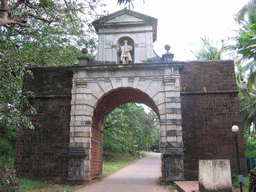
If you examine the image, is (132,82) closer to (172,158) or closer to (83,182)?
(172,158)

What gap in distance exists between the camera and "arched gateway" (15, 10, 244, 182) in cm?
1007

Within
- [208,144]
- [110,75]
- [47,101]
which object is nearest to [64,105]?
[47,101]

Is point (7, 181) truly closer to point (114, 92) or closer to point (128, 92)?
point (114, 92)

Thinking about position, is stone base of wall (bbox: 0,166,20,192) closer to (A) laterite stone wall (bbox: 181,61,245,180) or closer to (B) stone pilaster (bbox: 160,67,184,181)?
(B) stone pilaster (bbox: 160,67,184,181)

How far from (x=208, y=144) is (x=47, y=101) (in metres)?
7.46

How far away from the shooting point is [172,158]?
9.68m

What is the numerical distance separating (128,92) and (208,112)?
12.5ft

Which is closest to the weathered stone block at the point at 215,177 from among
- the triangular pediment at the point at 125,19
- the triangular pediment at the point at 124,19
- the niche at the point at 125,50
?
the niche at the point at 125,50

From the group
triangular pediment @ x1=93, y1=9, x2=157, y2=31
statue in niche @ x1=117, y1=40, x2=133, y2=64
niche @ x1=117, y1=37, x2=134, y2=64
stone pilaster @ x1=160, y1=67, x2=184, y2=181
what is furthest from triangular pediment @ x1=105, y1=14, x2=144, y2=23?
stone pilaster @ x1=160, y1=67, x2=184, y2=181

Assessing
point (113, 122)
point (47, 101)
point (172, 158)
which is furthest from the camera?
point (113, 122)

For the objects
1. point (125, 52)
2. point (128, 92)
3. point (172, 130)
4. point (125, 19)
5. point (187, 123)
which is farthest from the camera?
point (128, 92)

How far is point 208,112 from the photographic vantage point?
10562mm

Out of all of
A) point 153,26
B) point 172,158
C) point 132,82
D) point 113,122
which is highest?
point 153,26

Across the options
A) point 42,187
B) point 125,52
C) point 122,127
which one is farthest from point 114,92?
point 122,127
